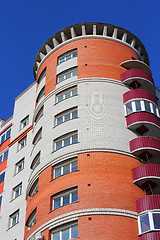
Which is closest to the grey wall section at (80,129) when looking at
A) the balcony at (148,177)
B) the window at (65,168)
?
the window at (65,168)

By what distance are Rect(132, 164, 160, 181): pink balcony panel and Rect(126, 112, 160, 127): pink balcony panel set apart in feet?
14.5

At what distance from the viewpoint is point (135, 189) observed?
29719 mm

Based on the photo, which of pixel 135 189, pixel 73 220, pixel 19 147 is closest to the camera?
pixel 73 220

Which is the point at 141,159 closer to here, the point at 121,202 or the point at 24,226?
the point at 121,202

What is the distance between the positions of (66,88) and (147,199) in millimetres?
14101

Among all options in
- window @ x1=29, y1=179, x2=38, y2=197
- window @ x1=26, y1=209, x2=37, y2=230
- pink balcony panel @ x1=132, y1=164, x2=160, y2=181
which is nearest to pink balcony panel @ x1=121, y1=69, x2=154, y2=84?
pink balcony panel @ x1=132, y1=164, x2=160, y2=181

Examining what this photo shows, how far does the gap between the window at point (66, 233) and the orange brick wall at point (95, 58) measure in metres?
15.0

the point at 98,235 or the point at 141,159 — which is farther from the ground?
the point at 141,159

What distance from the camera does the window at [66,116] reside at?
35281 millimetres

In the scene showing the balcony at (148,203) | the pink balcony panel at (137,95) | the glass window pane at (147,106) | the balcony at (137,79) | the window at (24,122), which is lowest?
the balcony at (148,203)

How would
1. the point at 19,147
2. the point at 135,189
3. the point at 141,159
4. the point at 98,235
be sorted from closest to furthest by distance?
the point at 98,235 < the point at 135,189 < the point at 141,159 < the point at 19,147

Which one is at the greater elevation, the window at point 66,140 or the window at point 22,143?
the window at point 22,143

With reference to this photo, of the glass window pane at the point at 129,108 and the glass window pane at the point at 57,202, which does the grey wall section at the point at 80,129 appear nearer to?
the glass window pane at the point at 129,108

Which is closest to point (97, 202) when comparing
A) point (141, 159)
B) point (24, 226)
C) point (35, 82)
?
point (141, 159)
